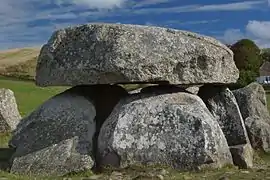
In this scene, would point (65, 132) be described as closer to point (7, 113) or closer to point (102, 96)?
point (102, 96)

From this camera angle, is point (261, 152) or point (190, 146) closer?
point (190, 146)

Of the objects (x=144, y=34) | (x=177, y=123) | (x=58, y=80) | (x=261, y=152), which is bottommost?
(x=261, y=152)

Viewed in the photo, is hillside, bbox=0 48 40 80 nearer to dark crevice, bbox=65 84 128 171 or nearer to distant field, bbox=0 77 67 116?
distant field, bbox=0 77 67 116

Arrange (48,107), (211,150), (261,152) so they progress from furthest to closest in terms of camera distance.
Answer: (261,152) < (48,107) < (211,150)

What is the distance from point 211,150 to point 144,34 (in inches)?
125

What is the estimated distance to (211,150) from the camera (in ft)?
42.4

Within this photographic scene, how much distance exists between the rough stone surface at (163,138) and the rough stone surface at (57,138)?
511 mm

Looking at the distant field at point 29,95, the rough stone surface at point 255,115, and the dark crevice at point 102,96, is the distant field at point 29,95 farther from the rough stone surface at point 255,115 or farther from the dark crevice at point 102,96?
the dark crevice at point 102,96

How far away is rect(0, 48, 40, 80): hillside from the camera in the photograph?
63.9 m

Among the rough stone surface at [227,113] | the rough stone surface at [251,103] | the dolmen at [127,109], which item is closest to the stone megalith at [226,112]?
the rough stone surface at [227,113]

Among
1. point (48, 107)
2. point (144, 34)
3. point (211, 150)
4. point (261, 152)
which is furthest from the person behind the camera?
point (261, 152)

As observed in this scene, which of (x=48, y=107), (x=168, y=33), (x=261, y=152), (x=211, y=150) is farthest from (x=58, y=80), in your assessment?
(x=261, y=152)

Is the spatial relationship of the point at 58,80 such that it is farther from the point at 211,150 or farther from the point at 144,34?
the point at 211,150

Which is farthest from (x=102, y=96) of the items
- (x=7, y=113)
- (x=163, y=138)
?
(x=7, y=113)
